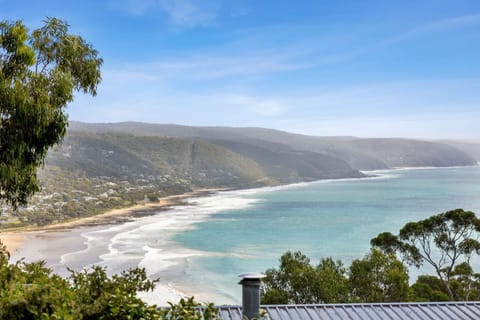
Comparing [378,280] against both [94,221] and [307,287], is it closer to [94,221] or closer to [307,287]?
[307,287]

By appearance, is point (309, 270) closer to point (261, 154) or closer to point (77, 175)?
point (77, 175)

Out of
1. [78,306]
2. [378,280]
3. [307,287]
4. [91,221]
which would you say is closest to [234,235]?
[91,221]

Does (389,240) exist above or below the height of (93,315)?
below

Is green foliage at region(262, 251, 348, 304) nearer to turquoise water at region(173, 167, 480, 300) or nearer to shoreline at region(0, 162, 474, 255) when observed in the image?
turquoise water at region(173, 167, 480, 300)

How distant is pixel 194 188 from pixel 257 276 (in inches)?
4152

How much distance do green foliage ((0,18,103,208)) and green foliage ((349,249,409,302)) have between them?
48.6ft

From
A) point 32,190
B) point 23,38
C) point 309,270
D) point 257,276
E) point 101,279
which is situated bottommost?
point 309,270

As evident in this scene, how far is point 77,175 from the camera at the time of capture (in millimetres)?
93812

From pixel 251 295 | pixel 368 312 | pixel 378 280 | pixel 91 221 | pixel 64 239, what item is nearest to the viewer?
pixel 251 295

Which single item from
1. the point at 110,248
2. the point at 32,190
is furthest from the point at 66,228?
the point at 32,190

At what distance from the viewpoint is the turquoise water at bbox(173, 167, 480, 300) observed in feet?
121

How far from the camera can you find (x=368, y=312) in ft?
29.2

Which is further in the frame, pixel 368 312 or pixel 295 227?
pixel 295 227

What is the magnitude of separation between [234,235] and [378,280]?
32542 mm
